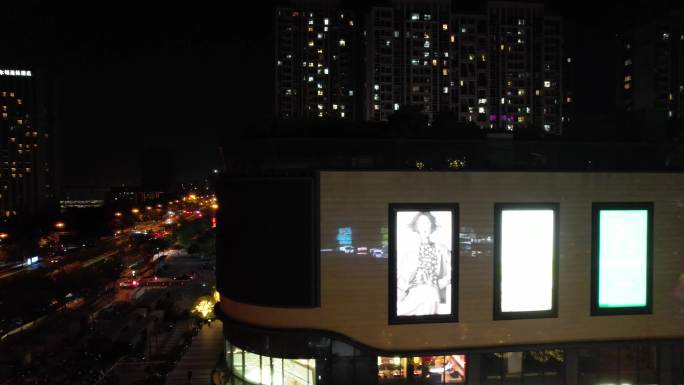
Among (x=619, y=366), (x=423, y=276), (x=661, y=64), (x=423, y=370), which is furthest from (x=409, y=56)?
(x=423, y=370)

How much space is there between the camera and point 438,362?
609 inches

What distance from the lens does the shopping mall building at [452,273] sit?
49.0 ft

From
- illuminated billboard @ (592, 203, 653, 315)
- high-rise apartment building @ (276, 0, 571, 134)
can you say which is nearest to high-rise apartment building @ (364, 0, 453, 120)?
high-rise apartment building @ (276, 0, 571, 134)

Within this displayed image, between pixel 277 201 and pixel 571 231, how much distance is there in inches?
384

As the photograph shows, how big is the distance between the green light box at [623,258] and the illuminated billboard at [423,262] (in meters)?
5.11

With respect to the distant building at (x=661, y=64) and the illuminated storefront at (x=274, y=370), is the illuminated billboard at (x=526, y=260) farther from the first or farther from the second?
the distant building at (x=661, y=64)

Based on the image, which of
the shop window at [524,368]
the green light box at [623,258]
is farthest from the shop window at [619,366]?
the green light box at [623,258]

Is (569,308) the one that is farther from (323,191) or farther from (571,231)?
(323,191)

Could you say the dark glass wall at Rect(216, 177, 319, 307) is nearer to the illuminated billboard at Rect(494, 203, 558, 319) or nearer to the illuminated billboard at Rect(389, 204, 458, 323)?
the illuminated billboard at Rect(389, 204, 458, 323)

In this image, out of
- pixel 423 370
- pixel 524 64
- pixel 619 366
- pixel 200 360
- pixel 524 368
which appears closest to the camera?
pixel 423 370

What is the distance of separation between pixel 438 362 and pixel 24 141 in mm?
166455

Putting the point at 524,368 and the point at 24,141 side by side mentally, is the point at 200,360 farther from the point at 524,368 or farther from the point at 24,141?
the point at 24,141

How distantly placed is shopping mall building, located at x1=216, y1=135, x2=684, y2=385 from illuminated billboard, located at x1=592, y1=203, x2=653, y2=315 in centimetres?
5

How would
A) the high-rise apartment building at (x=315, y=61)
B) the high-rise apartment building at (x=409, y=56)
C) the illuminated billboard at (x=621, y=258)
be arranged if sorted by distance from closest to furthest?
the illuminated billboard at (x=621, y=258), the high-rise apartment building at (x=409, y=56), the high-rise apartment building at (x=315, y=61)
